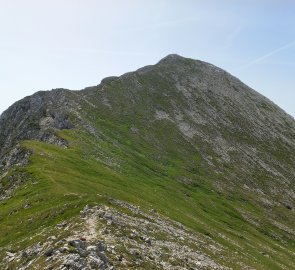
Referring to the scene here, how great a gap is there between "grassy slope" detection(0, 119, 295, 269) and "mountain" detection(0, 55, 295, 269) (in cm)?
35

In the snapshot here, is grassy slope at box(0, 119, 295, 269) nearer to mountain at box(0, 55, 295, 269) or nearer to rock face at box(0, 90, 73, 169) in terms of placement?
mountain at box(0, 55, 295, 269)

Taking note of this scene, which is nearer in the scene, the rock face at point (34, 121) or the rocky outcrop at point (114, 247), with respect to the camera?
the rocky outcrop at point (114, 247)

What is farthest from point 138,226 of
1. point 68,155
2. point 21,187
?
point 68,155

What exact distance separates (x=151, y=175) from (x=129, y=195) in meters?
30.3

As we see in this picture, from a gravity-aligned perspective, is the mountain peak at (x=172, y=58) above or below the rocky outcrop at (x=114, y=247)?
above

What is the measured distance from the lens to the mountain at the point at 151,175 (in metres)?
38.7

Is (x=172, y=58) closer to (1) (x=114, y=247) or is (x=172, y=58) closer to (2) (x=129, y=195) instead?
(2) (x=129, y=195)

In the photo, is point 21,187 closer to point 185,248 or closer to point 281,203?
point 185,248

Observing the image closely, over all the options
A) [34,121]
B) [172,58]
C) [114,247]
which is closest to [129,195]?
[114,247]

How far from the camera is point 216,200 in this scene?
9962 centimetres

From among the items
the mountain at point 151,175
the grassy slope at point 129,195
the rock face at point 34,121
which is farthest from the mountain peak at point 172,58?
the grassy slope at point 129,195

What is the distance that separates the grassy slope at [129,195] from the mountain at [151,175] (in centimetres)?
35

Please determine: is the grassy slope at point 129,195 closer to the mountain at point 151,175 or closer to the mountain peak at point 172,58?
the mountain at point 151,175

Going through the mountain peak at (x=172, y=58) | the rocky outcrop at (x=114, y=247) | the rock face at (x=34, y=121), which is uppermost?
the mountain peak at (x=172, y=58)
